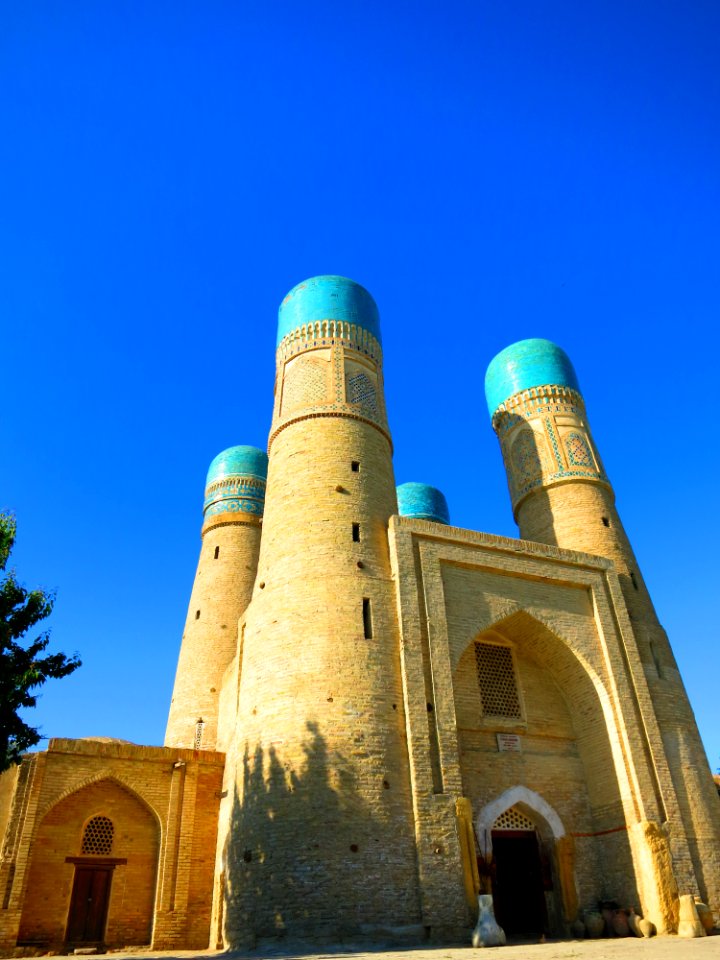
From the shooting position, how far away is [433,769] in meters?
12.2

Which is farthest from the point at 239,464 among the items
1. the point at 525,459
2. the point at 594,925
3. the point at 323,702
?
the point at 594,925

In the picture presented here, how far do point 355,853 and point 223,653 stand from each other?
33.8ft

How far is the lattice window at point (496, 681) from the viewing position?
1527 centimetres

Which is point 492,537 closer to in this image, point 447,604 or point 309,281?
point 447,604

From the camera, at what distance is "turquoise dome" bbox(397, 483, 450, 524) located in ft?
91.1

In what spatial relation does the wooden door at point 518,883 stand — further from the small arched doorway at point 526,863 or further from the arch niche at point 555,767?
the arch niche at point 555,767

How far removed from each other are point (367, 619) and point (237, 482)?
11717 mm

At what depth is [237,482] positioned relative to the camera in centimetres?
2408

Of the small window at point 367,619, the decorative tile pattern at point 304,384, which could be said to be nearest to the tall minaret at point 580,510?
the decorative tile pattern at point 304,384

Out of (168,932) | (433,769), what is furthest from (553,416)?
(168,932)

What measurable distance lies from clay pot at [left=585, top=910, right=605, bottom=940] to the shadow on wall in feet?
13.4

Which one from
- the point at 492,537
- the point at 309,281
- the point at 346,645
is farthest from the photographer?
the point at 309,281

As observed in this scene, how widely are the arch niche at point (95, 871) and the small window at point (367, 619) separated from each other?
578cm

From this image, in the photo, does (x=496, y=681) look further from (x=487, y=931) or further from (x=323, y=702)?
(x=487, y=931)
